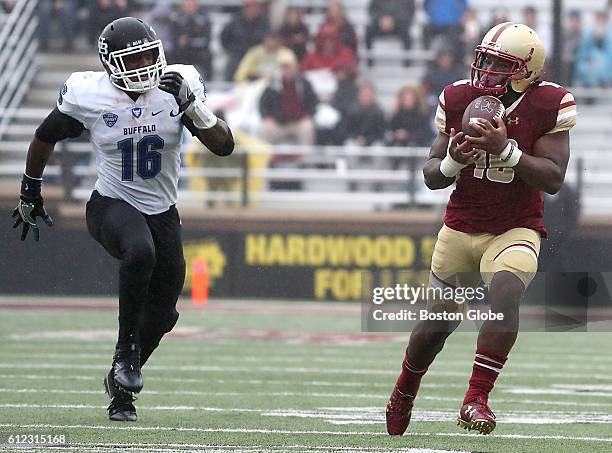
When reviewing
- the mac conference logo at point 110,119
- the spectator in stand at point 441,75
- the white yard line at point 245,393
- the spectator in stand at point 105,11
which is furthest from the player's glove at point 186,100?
the spectator in stand at point 105,11

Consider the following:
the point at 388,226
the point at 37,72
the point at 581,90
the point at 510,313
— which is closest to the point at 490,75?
the point at 510,313

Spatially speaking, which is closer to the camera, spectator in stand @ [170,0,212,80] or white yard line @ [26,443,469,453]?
white yard line @ [26,443,469,453]

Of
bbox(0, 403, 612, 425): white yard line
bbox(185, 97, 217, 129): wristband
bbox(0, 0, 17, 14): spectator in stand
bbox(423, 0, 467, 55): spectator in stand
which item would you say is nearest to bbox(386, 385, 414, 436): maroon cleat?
bbox(0, 403, 612, 425): white yard line

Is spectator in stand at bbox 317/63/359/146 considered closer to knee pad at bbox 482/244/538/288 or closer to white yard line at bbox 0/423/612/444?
white yard line at bbox 0/423/612/444

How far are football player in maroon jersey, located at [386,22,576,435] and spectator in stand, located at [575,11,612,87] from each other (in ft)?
35.7

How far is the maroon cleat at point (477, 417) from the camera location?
4.84 meters

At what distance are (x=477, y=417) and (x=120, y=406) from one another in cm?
162

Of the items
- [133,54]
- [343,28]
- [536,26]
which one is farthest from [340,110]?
[133,54]

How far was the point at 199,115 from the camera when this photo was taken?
5.67 metres

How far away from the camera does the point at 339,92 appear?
50.4 ft

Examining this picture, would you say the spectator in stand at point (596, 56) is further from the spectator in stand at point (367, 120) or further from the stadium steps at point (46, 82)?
the stadium steps at point (46, 82)

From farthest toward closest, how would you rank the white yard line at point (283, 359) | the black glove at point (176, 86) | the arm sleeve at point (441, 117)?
the white yard line at point (283, 359), the black glove at point (176, 86), the arm sleeve at point (441, 117)

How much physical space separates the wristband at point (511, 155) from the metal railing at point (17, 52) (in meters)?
11.8

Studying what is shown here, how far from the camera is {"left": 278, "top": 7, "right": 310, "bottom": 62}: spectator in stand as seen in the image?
637 inches
